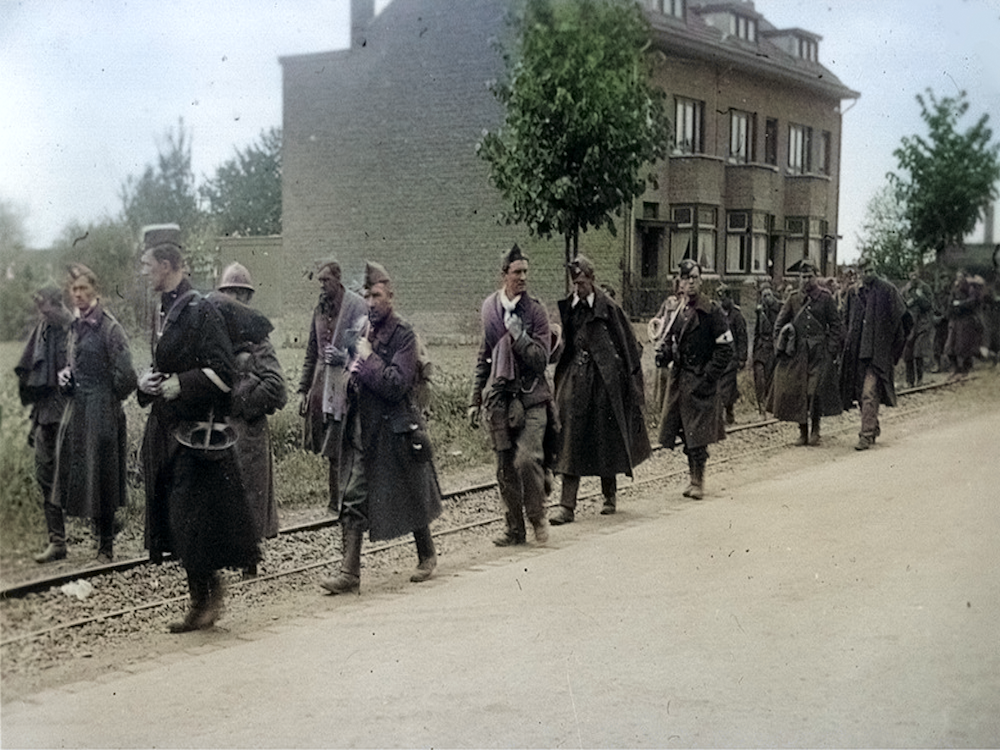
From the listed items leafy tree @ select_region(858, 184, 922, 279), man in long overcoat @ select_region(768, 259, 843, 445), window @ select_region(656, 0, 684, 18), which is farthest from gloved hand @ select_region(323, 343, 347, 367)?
→ man in long overcoat @ select_region(768, 259, 843, 445)

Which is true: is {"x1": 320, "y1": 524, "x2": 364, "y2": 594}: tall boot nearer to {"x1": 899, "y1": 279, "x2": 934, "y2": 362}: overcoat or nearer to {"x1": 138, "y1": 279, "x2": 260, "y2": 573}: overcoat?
{"x1": 138, "y1": 279, "x2": 260, "y2": 573}: overcoat

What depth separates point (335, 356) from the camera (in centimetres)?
852

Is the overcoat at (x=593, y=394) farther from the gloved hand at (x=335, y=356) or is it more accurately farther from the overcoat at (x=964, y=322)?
the overcoat at (x=964, y=322)

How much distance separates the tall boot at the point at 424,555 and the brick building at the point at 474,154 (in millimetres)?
1461

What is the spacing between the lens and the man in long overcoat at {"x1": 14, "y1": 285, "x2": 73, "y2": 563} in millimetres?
6273

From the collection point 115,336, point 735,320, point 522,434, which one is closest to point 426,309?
point 522,434

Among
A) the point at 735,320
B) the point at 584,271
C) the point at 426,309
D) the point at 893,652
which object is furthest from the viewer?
the point at 735,320

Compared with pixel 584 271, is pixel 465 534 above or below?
below

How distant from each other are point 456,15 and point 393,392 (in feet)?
8.26

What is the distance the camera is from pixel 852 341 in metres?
14.3

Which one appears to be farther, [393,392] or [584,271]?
[584,271]

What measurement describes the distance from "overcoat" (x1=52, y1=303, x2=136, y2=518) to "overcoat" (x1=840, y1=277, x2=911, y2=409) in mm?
8949

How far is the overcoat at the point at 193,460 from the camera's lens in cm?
628

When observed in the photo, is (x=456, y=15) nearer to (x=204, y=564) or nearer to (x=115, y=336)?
(x=115, y=336)
